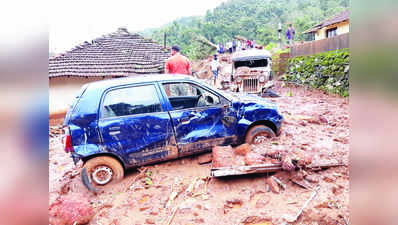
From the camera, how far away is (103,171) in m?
3.75

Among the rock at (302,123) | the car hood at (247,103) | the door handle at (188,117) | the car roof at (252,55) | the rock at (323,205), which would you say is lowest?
the rock at (323,205)

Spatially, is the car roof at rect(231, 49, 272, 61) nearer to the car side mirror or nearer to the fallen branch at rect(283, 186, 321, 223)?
the car side mirror

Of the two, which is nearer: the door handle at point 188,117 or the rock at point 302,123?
the door handle at point 188,117

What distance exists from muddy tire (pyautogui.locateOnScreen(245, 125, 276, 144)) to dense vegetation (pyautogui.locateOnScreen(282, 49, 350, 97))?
801 centimetres

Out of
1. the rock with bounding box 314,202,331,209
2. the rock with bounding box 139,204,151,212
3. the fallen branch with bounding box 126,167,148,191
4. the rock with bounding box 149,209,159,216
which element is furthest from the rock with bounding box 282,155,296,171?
the fallen branch with bounding box 126,167,148,191

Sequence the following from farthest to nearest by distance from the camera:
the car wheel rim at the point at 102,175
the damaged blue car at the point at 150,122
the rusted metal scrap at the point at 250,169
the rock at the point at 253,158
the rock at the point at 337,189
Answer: the car wheel rim at the point at 102,175 < the damaged blue car at the point at 150,122 < the rock at the point at 253,158 < the rusted metal scrap at the point at 250,169 < the rock at the point at 337,189

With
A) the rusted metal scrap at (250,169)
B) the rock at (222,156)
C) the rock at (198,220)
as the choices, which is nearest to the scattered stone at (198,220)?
the rock at (198,220)

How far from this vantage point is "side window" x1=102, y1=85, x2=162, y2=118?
3703 mm

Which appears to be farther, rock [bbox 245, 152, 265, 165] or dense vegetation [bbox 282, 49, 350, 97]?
dense vegetation [bbox 282, 49, 350, 97]

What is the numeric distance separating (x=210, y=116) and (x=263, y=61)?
9.87 meters

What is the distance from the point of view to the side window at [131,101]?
3703mm

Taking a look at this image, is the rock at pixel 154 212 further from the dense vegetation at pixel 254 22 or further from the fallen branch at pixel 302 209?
the dense vegetation at pixel 254 22

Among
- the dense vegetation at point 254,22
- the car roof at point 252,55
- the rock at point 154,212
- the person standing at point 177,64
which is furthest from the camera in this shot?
the dense vegetation at point 254,22
